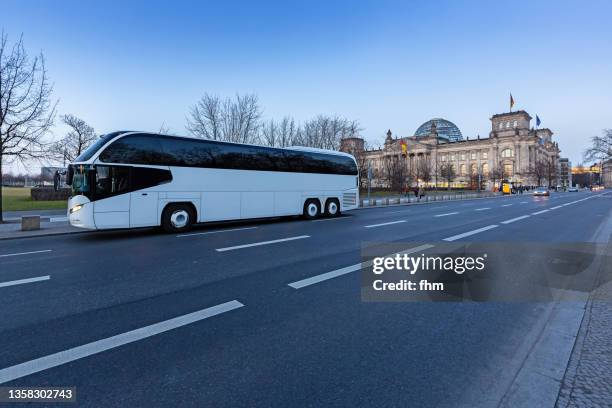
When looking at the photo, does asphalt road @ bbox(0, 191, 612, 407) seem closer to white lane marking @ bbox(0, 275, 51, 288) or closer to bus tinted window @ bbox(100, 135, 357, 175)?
white lane marking @ bbox(0, 275, 51, 288)

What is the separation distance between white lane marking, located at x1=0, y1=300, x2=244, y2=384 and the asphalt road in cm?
1

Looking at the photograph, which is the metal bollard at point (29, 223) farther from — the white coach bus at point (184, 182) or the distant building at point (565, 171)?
the distant building at point (565, 171)

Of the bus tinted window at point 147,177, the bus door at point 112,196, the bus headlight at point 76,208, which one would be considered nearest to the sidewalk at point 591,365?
the bus door at point 112,196

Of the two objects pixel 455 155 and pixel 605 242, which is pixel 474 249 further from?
pixel 455 155

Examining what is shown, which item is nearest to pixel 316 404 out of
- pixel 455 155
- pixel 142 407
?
pixel 142 407

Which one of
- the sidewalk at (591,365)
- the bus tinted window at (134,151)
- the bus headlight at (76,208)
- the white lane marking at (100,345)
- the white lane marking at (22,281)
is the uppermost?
the bus tinted window at (134,151)

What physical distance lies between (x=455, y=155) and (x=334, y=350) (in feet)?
450

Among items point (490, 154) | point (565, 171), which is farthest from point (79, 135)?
point (565, 171)

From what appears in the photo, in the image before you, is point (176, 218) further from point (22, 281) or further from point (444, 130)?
point (444, 130)

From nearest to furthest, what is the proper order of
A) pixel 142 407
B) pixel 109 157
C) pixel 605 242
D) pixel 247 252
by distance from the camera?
pixel 142 407, pixel 247 252, pixel 605 242, pixel 109 157

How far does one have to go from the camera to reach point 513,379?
2770mm

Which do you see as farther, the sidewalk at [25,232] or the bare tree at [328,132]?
the bare tree at [328,132]

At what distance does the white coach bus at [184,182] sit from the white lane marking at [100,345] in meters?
8.45

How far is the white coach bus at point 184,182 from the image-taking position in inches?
413
